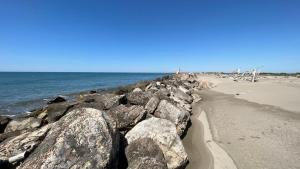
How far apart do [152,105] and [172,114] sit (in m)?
1.12

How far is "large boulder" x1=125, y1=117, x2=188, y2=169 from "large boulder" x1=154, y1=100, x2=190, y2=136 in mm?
1924

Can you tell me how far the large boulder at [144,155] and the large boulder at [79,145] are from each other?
0.71 meters

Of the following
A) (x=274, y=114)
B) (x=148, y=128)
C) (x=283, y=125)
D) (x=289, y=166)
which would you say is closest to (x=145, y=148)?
(x=148, y=128)

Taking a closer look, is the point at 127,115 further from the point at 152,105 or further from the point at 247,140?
the point at 247,140

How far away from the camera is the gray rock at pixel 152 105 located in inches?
394

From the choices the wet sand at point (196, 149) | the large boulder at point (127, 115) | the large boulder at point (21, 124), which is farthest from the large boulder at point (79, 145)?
the large boulder at point (21, 124)

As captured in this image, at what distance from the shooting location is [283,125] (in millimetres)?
10852

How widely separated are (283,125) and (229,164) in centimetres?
585

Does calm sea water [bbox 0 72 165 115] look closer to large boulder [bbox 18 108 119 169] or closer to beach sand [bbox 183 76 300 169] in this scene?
large boulder [bbox 18 108 119 169]

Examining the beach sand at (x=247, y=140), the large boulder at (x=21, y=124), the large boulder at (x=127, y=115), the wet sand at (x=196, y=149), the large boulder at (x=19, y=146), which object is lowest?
the wet sand at (x=196, y=149)

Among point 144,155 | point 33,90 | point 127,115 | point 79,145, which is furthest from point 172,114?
point 33,90

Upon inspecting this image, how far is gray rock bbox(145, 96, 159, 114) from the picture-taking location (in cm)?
1001

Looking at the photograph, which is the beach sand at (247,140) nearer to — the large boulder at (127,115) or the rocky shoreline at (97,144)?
the rocky shoreline at (97,144)

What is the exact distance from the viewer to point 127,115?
28.0 feet
